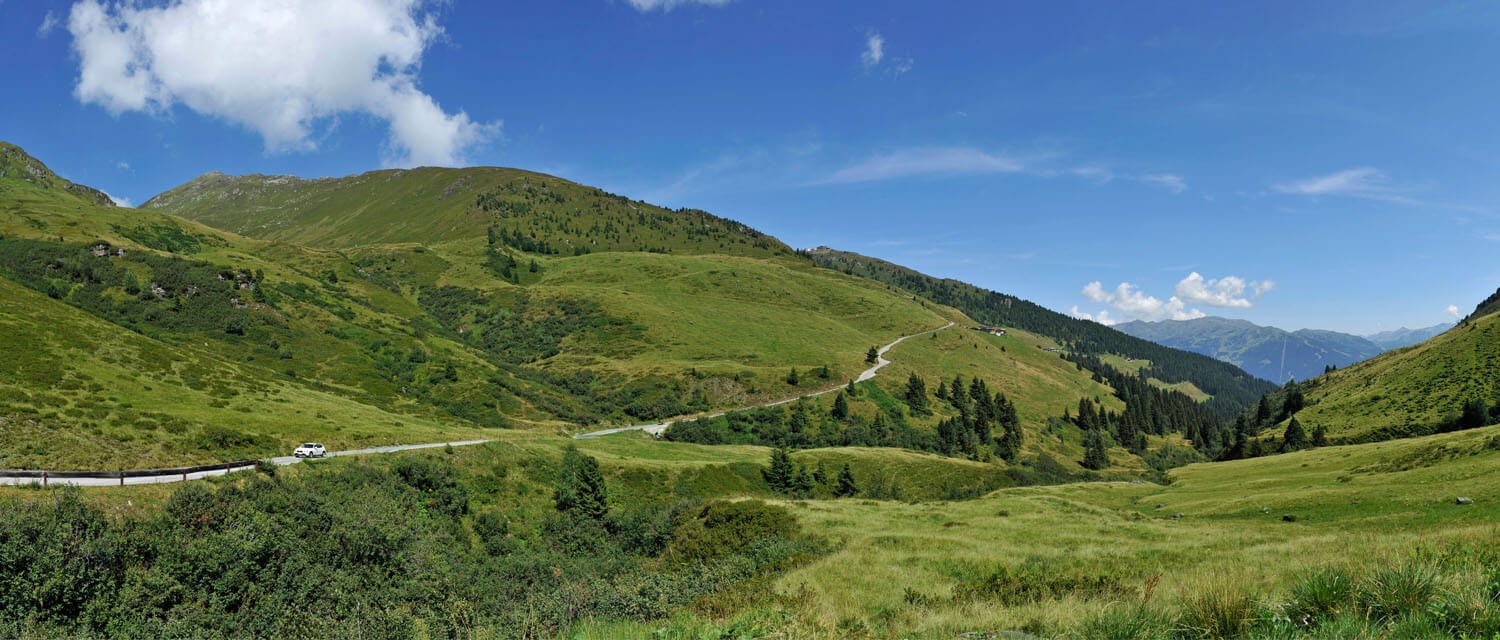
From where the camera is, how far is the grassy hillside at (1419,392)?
81312 millimetres

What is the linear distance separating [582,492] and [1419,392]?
130132 millimetres

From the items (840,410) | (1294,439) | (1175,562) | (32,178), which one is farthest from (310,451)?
(32,178)

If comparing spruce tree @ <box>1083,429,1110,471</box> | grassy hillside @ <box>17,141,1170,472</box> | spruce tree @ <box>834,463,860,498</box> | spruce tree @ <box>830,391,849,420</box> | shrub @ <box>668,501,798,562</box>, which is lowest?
spruce tree @ <box>1083,429,1110,471</box>

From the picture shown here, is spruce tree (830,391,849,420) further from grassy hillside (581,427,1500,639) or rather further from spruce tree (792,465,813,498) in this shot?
grassy hillside (581,427,1500,639)

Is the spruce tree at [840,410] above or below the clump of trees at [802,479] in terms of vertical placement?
above

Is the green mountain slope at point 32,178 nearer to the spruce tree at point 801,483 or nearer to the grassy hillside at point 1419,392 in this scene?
the spruce tree at point 801,483

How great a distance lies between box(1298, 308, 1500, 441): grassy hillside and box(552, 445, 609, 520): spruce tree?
104 metres

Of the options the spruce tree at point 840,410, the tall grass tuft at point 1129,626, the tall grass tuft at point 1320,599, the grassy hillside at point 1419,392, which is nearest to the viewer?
the tall grass tuft at point 1129,626

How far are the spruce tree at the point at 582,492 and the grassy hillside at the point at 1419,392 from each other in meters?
104

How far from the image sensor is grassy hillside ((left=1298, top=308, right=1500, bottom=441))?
81.3 meters

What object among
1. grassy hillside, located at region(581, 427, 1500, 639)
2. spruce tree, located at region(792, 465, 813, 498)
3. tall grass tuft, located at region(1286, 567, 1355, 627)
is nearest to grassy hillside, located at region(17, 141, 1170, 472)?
spruce tree, located at region(792, 465, 813, 498)

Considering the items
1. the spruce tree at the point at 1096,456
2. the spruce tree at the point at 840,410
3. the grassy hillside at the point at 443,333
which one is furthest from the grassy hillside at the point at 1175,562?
the spruce tree at the point at 1096,456

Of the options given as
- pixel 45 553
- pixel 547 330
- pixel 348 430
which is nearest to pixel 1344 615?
pixel 45 553

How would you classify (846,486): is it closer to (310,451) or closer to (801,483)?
(801,483)
